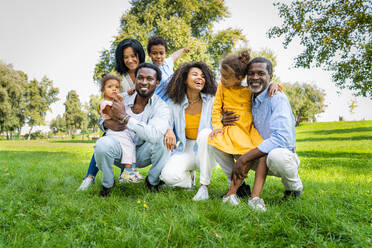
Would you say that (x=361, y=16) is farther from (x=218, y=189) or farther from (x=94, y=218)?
(x=94, y=218)

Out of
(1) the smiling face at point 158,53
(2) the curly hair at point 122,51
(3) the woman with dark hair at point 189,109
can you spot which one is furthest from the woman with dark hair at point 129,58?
(3) the woman with dark hair at point 189,109

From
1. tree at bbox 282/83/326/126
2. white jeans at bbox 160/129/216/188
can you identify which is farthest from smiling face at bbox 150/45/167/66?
tree at bbox 282/83/326/126

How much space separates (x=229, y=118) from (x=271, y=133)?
579 mm

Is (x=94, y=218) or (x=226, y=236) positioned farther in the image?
(x=94, y=218)

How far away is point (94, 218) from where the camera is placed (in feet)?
9.62

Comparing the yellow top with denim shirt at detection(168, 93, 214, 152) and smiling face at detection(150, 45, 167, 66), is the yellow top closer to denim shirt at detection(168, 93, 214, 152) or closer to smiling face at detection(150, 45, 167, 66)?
denim shirt at detection(168, 93, 214, 152)

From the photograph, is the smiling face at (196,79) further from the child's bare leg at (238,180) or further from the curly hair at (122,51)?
the child's bare leg at (238,180)

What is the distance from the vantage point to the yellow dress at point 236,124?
345 centimetres

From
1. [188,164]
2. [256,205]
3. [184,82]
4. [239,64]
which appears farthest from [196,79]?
[256,205]

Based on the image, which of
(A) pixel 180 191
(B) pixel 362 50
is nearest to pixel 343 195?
(A) pixel 180 191

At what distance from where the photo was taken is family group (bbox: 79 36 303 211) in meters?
3.23

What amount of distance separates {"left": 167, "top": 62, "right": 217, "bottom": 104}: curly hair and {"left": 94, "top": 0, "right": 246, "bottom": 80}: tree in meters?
13.6

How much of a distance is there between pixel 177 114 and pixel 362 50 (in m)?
9.25

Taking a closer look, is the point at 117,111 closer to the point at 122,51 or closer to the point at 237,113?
the point at 122,51
